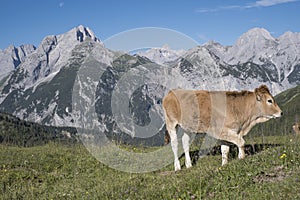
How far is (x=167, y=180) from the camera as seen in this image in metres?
11.2

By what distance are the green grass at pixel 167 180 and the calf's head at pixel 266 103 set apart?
226 centimetres

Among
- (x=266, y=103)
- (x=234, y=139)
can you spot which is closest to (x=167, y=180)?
(x=234, y=139)

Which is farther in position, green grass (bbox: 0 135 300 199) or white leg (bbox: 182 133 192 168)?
white leg (bbox: 182 133 192 168)

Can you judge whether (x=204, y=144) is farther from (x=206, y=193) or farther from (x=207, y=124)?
(x=206, y=193)

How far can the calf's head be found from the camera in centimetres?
1438

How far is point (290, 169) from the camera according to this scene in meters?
9.09

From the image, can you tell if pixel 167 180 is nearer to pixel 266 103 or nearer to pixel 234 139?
pixel 234 139

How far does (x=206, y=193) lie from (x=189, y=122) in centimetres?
575

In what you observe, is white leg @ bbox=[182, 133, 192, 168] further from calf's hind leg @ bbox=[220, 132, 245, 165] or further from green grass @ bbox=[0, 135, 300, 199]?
calf's hind leg @ bbox=[220, 132, 245, 165]

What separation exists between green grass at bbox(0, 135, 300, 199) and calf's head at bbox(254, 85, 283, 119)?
2260 mm

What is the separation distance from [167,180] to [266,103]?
18.9ft

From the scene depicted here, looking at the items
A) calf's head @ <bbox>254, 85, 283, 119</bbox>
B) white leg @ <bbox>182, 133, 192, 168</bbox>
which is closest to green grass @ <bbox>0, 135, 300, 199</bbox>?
white leg @ <bbox>182, 133, 192, 168</bbox>

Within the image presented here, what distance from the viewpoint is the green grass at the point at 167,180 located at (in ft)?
27.6

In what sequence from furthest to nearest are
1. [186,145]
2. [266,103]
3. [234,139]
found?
[186,145]
[266,103]
[234,139]
